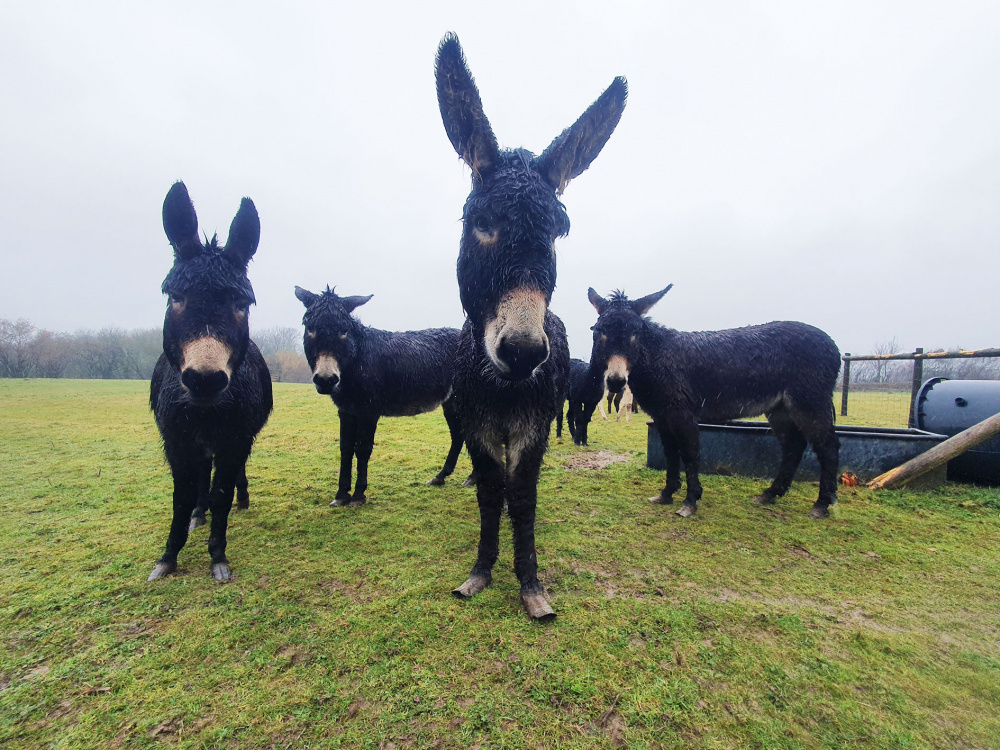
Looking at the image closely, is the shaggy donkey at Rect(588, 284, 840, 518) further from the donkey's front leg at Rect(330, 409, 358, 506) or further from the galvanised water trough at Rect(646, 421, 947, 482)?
the donkey's front leg at Rect(330, 409, 358, 506)

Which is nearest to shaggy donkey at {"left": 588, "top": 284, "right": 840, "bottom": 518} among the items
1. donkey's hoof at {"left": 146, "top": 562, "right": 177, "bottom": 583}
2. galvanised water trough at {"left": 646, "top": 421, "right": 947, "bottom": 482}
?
galvanised water trough at {"left": 646, "top": 421, "right": 947, "bottom": 482}

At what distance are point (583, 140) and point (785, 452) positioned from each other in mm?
5340

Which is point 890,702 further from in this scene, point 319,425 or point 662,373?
point 319,425

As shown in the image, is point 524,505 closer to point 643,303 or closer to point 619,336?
point 619,336

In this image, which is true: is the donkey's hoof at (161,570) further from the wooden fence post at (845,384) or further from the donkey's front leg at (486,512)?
the wooden fence post at (845,384)

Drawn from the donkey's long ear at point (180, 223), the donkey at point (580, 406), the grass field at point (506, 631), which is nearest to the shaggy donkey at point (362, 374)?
the grass field at point (506, 631)

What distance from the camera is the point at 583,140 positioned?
8.89 ft

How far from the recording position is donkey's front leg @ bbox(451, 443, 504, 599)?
2941 mm

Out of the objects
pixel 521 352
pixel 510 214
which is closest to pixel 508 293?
pixel 521 352

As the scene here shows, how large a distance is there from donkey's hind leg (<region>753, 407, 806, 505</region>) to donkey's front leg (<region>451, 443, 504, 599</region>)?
419 cm

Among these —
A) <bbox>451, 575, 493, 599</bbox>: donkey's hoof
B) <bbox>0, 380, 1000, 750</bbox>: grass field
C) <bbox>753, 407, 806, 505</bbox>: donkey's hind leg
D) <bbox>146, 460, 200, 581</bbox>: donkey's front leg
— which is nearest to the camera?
<bbox>0, 380, 1000, 750</bbox>: grass field

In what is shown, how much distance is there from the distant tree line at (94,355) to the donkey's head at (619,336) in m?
40.8

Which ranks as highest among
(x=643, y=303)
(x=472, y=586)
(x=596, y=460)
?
(x=643, y=303)

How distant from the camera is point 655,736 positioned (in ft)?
5.82
